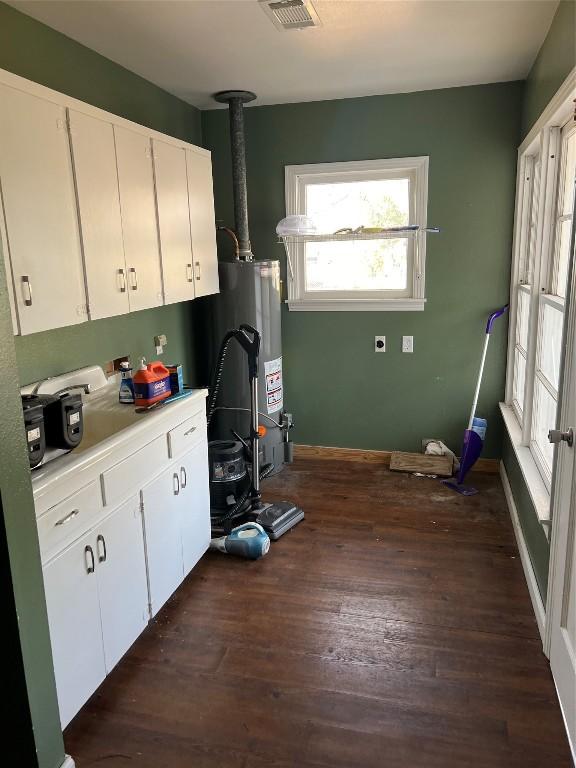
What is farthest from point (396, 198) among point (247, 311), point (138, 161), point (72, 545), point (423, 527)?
point (72, 545)

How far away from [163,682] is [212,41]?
9.58 feet

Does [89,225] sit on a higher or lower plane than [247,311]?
higher

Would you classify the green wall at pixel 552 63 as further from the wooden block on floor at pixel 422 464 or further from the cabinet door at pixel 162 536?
the cabinet door at pixel 162 536

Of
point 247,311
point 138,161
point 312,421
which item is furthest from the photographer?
point 312,421

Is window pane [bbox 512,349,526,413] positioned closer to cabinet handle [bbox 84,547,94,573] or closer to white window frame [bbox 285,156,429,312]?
white window frame [bbox 285,156,429,312]

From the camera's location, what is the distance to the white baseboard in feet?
7.74

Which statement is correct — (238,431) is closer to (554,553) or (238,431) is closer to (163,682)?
(163,682)

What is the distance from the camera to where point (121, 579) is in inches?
85.8

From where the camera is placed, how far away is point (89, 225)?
2389 mm

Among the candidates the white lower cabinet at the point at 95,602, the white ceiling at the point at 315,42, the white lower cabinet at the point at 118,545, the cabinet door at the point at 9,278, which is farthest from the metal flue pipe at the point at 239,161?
the white lower cabinet at the point at 95,602

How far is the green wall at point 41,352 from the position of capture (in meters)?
1.53

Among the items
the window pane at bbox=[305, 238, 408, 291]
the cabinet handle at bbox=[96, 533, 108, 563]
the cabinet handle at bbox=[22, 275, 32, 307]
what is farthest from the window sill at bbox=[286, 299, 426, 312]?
the cabinet handle at bbox=[96, 533, 108, 563]

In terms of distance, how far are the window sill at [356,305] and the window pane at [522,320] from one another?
0.64 metres

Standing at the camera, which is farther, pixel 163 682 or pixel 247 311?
pixel 247 311
